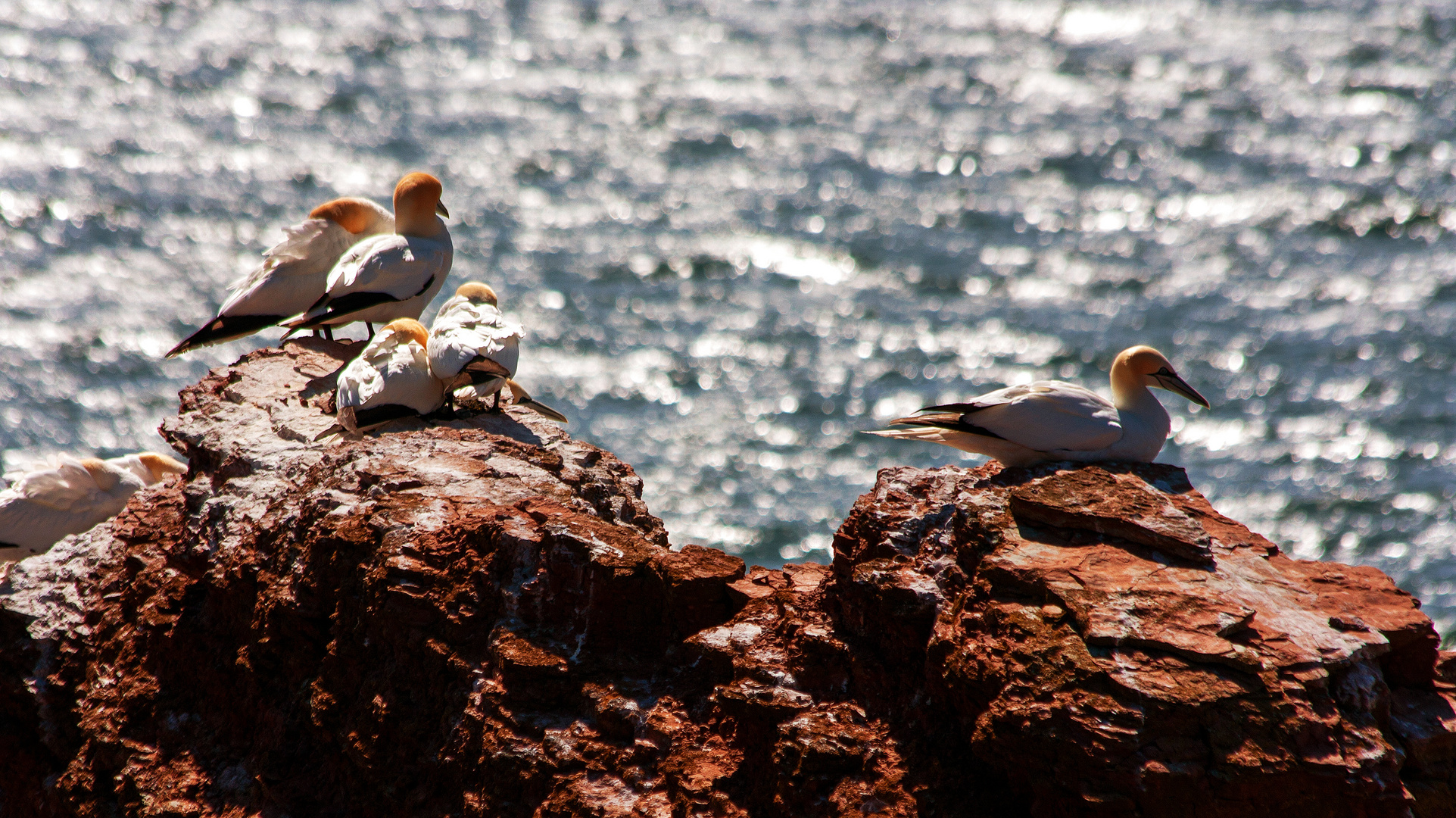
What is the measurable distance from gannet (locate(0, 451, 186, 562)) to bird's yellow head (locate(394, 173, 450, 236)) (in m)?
2.44

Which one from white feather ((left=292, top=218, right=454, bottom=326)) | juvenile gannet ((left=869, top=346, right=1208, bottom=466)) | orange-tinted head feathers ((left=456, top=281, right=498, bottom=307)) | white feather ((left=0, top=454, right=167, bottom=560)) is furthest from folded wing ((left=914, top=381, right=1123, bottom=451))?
white feather ((left=0, top=454, right=167, bottom=560))

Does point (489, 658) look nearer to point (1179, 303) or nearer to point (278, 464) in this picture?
point (278, 464)

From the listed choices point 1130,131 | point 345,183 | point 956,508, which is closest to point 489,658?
point 956,508

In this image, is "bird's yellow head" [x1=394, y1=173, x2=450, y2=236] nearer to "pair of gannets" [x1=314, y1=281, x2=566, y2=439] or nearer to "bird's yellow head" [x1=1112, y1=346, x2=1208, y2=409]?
"pair of gannets" [x1=314, y1=281, x2=566, y2=439]

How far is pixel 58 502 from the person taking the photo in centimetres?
766

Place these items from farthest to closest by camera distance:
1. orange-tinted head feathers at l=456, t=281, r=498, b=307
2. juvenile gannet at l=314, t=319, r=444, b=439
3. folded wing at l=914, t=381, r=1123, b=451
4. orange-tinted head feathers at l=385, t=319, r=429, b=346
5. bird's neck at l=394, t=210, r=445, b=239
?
bird's neck at l=394, t=210, r=445, b=239
orange-tinted head feathers at l=456, t=281, r=498, b=307
orange-tinted head feathers at l=385, t=319, r=429, b=346
juvenile gannet at l=314, t=319, r=444, b=439
folded wing at l=914, t=381, r=1123, b=451

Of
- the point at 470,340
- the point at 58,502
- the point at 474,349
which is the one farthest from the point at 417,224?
the point at 58,502

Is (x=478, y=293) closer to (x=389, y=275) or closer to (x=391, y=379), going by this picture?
(x=389, y=275)

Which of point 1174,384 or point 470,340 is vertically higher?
point 1174,384

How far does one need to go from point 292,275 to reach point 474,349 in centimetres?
236

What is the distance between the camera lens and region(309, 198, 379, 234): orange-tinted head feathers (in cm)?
848

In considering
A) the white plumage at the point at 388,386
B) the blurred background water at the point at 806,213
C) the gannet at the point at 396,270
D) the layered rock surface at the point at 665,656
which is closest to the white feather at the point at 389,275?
the gannet at the point at 396,270

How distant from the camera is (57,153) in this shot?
22.2m

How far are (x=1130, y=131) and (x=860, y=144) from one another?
5.05 meters
